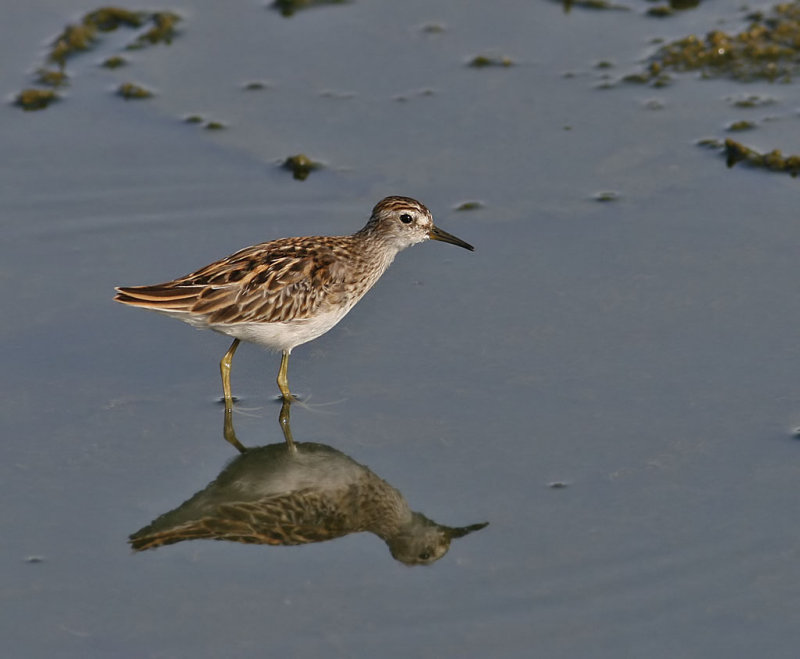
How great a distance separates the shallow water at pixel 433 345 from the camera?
828cm

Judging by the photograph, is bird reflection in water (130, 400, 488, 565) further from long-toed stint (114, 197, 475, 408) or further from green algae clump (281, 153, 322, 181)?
green algae clump (281, 153, 322, 181)

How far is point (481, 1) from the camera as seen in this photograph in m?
16.2

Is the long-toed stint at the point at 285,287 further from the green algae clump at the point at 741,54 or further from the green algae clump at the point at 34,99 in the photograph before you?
the green algae clump at the point at 741,54

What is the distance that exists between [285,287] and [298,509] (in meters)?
1.91

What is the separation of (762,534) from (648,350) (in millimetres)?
2352

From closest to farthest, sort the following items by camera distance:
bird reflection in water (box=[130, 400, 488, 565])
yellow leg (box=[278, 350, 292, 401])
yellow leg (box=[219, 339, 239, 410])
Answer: bird reflection in water (box=[130, 400, 488, 565]) → yellow leg (box=[219, 339, 239, 410]) → yellow leg (box=[278, 350, 292, 401])

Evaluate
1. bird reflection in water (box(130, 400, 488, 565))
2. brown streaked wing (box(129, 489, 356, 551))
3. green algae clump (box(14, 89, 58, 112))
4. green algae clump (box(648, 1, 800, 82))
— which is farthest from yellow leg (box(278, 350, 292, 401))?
green algae clump (box(648, 1, 800, 82))

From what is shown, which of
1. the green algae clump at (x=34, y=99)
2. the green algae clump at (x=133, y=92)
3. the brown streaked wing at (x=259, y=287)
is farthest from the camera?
the green algae clump at (x=133, y=92)

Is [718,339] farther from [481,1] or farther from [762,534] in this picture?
[481,1]

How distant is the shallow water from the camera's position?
8.28 metres

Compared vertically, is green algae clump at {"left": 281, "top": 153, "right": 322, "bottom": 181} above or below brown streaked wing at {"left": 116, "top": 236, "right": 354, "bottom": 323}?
below

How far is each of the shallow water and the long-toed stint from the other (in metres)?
0.48

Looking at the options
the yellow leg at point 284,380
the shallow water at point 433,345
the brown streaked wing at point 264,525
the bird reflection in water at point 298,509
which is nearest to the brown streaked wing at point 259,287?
the yellow leg at point 284,380

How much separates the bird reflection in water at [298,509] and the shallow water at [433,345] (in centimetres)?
12
